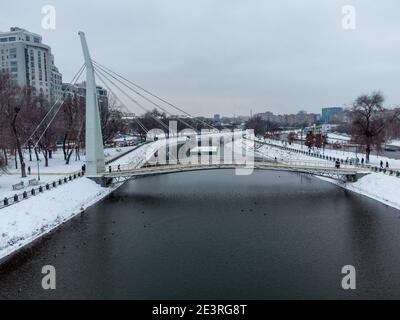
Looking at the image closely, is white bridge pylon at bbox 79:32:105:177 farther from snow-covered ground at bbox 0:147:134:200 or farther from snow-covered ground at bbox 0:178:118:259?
snow-covered ground at bbox 0:147:134:200

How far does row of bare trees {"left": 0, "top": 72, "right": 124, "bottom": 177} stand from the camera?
45656 mm

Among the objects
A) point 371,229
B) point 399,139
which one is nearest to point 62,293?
point 371,229

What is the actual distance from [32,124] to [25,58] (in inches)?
3563

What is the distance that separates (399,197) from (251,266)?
22.8 meters

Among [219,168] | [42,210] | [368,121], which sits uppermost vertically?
[368,121]

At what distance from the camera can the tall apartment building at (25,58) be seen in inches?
5330

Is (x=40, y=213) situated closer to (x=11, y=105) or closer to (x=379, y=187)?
(x=11, y=105)

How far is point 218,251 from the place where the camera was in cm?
2567

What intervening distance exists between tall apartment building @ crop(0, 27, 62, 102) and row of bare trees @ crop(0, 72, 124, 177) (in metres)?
66.8

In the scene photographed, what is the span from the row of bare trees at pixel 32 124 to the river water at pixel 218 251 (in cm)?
1592

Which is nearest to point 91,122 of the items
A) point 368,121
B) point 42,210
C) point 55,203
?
point 55,203

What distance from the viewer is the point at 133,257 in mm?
24922

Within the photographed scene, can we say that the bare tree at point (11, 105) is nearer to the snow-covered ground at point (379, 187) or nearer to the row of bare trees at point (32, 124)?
the row of bare trees at point (32, 124)

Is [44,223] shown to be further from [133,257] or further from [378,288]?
[378,288]
